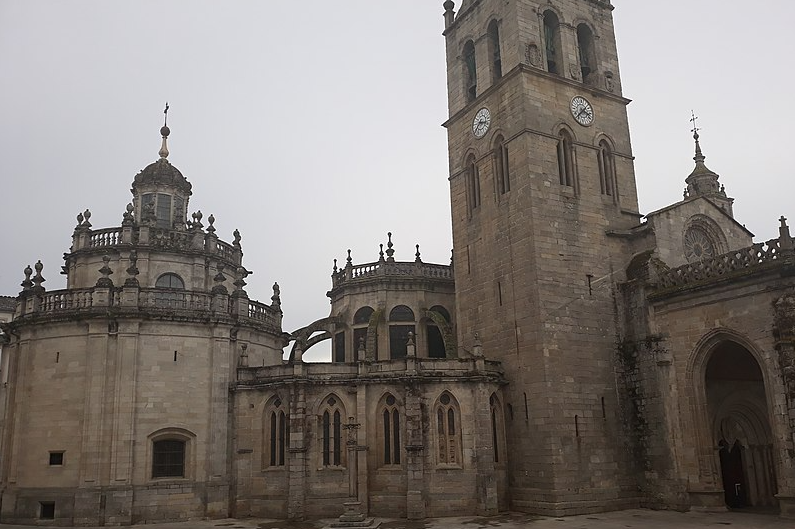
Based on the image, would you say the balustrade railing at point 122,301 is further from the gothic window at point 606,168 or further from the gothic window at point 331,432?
the gothic window at point 606,168

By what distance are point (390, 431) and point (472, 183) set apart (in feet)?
43.1

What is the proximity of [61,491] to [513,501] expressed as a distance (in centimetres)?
1829

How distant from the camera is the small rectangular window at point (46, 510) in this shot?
2706cm

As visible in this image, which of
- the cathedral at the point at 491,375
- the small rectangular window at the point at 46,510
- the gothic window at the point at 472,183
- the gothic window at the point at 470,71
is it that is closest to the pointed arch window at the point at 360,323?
the cathedral at the point at 491,375

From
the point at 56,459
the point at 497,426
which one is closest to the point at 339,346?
the point at 497,426

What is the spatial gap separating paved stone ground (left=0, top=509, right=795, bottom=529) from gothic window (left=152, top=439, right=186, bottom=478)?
2211 mm

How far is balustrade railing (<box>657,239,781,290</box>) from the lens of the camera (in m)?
25.1

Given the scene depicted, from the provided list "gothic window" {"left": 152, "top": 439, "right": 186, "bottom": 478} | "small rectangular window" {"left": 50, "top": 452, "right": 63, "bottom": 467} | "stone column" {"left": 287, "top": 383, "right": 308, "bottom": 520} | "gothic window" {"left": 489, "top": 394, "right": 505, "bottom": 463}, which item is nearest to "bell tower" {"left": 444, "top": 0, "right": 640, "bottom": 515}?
"gothic window" {"left": 489, "top": 394, "right": 505, "bottom": 463}

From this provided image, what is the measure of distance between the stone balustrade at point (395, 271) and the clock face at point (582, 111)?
39.6 ft

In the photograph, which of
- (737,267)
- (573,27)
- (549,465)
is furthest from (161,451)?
(573,27)

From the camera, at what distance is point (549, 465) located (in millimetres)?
27391

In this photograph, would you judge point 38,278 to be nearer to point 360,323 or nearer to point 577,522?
point 360,323

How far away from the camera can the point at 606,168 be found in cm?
3322

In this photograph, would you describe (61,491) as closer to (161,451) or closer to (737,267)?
(161,451)
